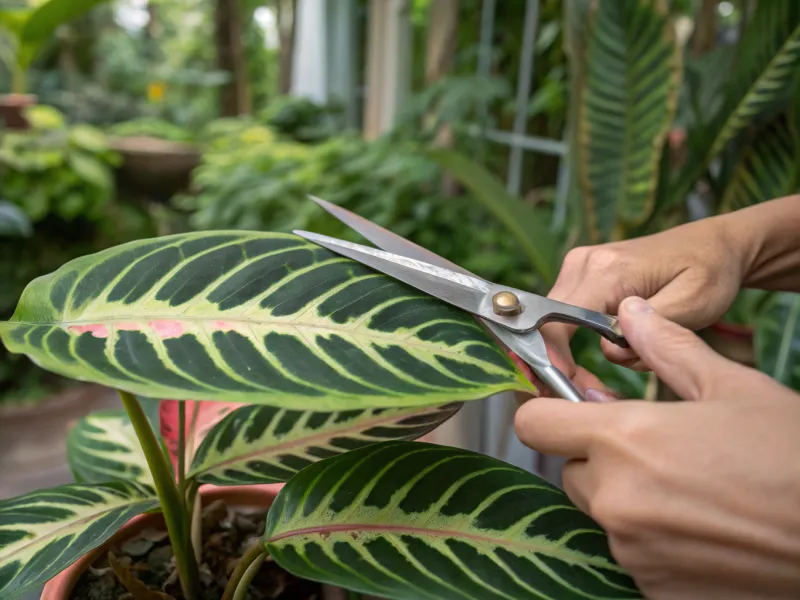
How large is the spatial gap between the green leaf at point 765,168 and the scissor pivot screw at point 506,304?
30.7 inches

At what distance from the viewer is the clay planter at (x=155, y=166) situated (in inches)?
114

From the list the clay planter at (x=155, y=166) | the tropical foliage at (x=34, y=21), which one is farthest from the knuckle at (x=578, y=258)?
the clay planter at (x=155, y=166)

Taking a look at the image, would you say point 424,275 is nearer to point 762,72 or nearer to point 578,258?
point 578,258

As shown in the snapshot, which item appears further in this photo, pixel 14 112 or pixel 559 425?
pixel 14 112

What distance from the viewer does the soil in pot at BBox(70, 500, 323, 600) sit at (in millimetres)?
461

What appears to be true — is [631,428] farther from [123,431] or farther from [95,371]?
[123,431]

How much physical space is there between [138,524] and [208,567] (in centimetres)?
7

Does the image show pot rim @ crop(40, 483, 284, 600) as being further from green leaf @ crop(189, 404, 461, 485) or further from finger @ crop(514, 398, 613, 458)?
finger @ crop(514, 398, 613, 458)

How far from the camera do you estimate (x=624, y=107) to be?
1062mm

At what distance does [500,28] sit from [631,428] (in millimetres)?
2060

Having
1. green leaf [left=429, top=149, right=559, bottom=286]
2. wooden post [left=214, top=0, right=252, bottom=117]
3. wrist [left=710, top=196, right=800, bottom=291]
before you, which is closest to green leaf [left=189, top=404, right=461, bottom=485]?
wrist [left=710, top=196, right=800, bottom=291]

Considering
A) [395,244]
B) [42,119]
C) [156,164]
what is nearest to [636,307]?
[395,244]

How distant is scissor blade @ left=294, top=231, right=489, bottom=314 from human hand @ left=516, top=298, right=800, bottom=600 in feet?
0.37

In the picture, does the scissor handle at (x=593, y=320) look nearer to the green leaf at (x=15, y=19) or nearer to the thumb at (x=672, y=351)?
the thumb at (x=672, y=351)
